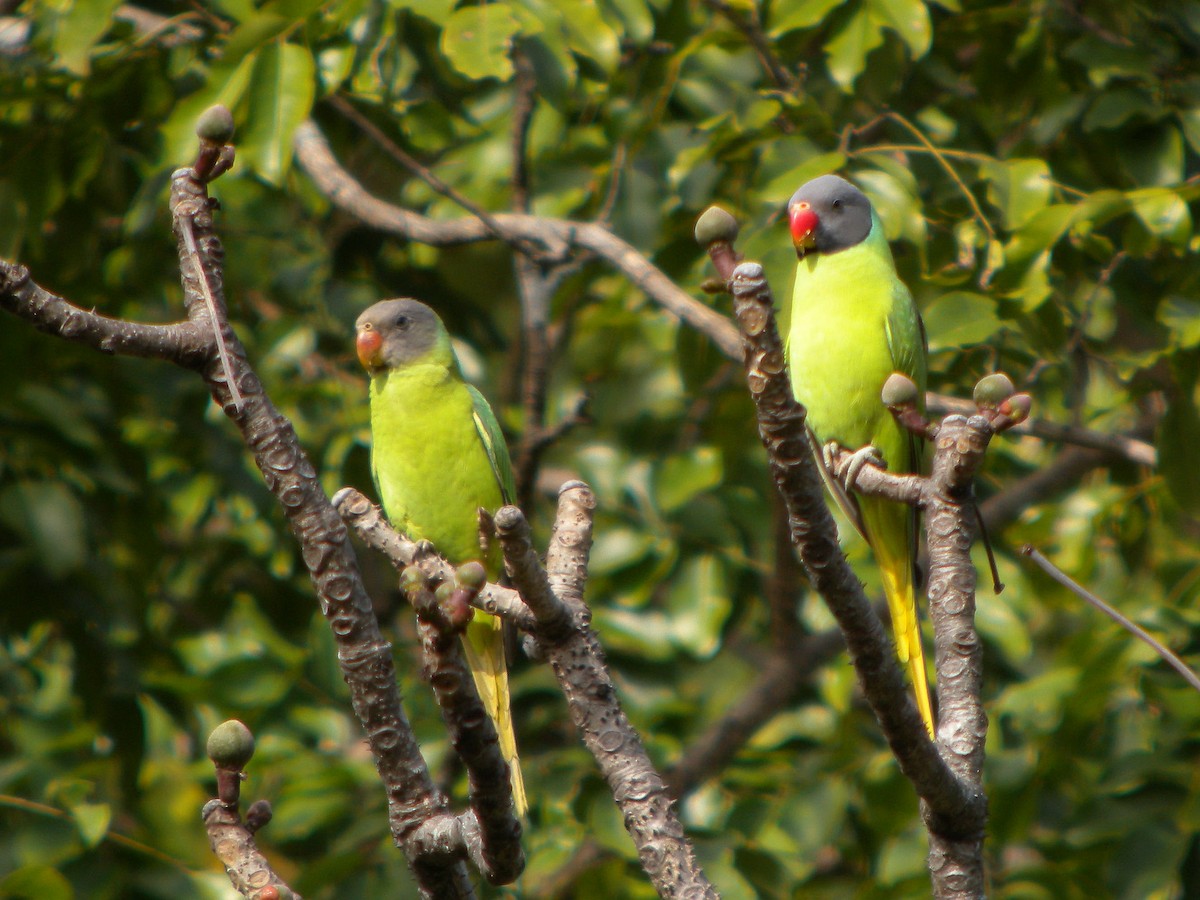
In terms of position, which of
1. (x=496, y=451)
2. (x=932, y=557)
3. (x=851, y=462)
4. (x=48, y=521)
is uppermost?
(x=932, y=557)

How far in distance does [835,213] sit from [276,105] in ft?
4.59

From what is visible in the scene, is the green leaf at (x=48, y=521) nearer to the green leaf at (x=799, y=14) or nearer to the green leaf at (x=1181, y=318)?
A: the green leaf at (x=799, y=14)

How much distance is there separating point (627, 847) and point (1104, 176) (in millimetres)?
2554

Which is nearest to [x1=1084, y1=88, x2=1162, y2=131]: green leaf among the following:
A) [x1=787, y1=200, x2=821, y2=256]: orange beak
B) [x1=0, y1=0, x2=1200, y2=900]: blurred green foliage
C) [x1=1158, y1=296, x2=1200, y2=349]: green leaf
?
[x1=0, y1=0, x2=1200, y2=900]: blurred green foliage

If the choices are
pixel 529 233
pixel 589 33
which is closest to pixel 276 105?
pixel 589 33

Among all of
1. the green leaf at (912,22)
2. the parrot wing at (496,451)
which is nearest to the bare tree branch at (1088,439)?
the green leaf at (912,22)

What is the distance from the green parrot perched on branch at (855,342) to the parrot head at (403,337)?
0.91 m

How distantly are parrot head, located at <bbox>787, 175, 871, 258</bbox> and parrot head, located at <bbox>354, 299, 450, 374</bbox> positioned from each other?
3.12 ft

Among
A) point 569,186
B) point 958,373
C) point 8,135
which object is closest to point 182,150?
point 8,135

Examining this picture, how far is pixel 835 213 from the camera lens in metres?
3.13

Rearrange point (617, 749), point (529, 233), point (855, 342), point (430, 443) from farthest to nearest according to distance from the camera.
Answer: point (529, 233)
point (430, 443)
point (855, 342)
point (617, 749)

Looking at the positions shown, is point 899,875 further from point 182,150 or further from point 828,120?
point 182,150

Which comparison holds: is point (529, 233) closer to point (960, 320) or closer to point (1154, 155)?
point (960, 320)

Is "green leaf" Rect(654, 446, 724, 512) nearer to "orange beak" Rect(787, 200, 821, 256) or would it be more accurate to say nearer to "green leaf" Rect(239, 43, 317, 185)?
"orange beak" Rect(787, 200, 821, 256)
